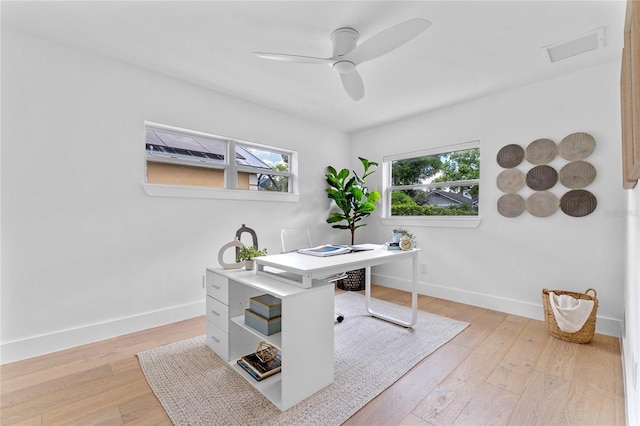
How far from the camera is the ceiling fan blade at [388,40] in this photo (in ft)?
5.07

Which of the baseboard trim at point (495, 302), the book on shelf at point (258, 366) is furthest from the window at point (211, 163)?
the baseboard trim at point (495, 302)

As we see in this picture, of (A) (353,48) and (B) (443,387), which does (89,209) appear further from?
(B) (443,387)

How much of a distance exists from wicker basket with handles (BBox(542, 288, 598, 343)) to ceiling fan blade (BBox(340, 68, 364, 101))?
7.92 ft

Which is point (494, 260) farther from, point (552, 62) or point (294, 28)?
point (294, 28)

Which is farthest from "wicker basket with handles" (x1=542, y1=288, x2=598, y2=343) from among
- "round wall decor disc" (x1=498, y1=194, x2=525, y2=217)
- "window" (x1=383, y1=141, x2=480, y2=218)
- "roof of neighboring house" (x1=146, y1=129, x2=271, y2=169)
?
"roof of neighboring house" (x1=146, y1=129, x2=271, y2=169)

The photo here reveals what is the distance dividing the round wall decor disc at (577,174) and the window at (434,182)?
31.0 inches

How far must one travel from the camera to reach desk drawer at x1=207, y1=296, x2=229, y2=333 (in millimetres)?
1975

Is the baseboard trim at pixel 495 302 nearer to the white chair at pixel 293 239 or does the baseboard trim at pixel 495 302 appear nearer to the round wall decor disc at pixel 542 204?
the round wall decor disc at pixel 542 204

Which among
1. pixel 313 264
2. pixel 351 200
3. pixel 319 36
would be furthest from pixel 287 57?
pixel 351 200

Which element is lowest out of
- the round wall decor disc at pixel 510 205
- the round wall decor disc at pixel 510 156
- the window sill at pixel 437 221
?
the window sill at pixel 437 221

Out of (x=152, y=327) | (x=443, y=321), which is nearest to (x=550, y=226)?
(x=443, y=321)

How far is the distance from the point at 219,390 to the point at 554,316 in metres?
2.70

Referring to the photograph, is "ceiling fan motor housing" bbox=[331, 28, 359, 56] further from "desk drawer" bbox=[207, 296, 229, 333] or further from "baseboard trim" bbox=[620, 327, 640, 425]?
"baseboard trim" bbox=[620, 327, 640, 425]

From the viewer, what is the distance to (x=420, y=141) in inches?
148
